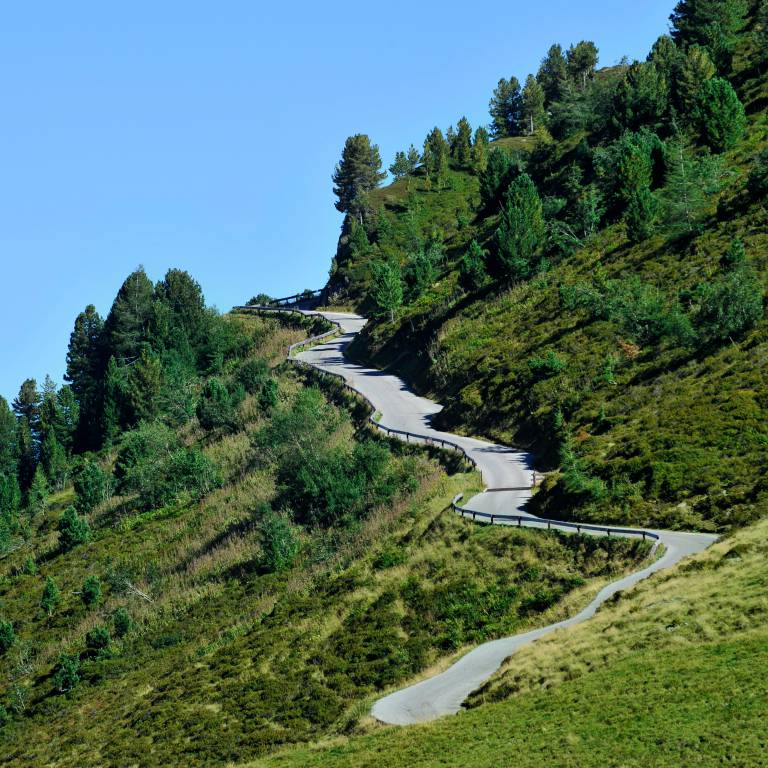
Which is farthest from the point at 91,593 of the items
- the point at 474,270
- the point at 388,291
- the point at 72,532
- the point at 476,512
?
the point at 388,291

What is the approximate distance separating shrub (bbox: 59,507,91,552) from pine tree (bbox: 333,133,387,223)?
198 ft

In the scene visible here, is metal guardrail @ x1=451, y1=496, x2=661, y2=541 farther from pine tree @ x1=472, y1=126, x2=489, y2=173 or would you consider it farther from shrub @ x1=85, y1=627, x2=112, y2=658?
pine tree @ x1=472, y1=126, x2=489, y2=173

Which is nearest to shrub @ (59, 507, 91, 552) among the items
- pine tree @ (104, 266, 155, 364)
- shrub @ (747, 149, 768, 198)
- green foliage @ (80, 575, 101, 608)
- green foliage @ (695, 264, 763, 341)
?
green foliage @ (80, 575, 101, 608)

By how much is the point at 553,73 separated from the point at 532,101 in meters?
6.72

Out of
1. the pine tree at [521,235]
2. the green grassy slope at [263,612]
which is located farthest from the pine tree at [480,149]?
the green grassy slope at [263,612]

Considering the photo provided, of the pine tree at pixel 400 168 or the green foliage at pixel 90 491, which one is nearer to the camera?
the green foliage at pixel 90 491

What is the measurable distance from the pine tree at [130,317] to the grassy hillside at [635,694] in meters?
84.4

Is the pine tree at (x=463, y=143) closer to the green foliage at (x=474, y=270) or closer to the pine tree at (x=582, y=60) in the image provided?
the pine tree at (x=582, y=60)

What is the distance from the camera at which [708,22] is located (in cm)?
9650

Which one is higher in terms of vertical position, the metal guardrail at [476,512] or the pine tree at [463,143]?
the pine tree at [463,143]

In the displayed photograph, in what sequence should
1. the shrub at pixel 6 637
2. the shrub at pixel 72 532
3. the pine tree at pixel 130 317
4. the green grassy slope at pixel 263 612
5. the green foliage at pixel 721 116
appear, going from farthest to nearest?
the pine tree at pixel 130 317, the green foliage at pixel 721 116, the shrub at pixel 72 532, the shrub at pixel 6 637, the green grassy slope at pixel 263 612

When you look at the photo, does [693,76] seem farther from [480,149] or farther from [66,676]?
[66,676]

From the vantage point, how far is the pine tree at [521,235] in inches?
2785

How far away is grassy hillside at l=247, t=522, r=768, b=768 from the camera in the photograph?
66.4 feet
